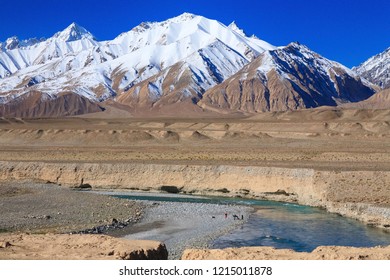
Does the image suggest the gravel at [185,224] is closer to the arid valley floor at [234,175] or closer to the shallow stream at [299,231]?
the shallow stream at [299,231]

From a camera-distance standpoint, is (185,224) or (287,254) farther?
(185,224)

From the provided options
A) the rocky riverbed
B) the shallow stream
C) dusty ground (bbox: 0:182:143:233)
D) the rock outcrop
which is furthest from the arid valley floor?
the rocky riverbed

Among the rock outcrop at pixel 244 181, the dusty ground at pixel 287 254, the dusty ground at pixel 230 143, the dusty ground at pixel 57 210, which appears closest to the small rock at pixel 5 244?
the dusty ground at pixel 287 254

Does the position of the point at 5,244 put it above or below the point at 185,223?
above

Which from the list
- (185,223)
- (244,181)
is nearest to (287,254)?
(185,223)

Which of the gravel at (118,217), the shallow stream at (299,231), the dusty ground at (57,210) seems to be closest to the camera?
the shallow stream at (299,231)

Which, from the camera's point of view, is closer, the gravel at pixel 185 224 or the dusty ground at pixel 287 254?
the dusty ground at pixel 287 254

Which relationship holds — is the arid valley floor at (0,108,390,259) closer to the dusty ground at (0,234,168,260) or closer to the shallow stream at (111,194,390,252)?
the dusty ground at (0,234,168,260)

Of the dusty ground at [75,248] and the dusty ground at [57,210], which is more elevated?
the dusty ground at [75,248]

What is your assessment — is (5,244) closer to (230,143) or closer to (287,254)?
(287,254)

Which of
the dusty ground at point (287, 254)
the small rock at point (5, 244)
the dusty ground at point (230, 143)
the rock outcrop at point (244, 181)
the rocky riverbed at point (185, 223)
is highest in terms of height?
the dusty ground at point (230, 143)

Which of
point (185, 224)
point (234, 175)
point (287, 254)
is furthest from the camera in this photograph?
point (234, 175)
